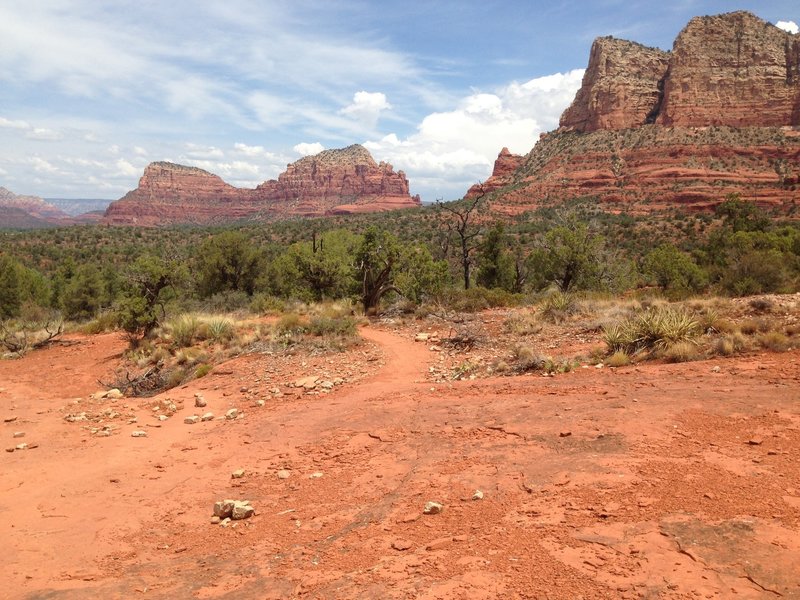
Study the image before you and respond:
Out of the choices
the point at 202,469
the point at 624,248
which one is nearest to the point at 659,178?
the point at 624,248

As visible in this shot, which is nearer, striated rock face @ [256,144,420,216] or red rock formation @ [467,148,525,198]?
red rock formation @ [467,148,525,198]

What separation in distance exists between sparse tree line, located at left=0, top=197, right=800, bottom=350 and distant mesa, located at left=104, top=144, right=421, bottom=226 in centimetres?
12904

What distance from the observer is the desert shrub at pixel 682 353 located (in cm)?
835

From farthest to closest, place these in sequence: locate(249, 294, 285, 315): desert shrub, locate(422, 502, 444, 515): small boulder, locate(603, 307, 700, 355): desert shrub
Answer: locate(249, 294, 285, 315): desert shrub, locate(603, 307, 700, 355): desert shrub, locate(422, 502, 444, 515): small boulder

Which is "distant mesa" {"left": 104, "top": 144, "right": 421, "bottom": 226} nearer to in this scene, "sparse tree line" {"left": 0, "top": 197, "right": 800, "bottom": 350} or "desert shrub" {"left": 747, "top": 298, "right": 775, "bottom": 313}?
"sparse tree line" {"left": 0, "top": 197, "right": 800, "bottom": 350}

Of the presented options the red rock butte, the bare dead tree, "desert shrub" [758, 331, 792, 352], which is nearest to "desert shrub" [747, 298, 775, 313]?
"desert shrub" [758, 331, 792, 352]

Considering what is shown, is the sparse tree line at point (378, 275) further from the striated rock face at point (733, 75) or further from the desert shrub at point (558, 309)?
the striated rock face at point (733, 75)

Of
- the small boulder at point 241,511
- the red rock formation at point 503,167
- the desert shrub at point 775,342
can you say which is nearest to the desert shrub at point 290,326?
the small boulder at point 241,511

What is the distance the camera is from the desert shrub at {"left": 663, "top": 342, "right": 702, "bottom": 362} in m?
8.35

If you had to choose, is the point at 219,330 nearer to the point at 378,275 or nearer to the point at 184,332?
the point at 184,332

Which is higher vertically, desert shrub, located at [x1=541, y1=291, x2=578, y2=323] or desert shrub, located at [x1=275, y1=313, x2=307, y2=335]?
desert shrub, located at [x1=541, y1=291, x2=578, y2=323]

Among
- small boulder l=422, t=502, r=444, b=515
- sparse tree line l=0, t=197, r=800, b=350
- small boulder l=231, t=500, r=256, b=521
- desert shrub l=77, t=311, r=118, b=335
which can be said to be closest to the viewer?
small boulder l=422, t=502, r=444, b=515

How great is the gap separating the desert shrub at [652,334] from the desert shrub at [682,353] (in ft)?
0.66

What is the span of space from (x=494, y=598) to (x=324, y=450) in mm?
3580
